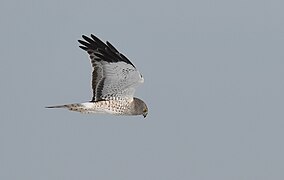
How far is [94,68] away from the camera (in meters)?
38.8

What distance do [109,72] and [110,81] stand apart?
0.29 meters

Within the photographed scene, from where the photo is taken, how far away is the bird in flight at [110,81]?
38219 millimetres

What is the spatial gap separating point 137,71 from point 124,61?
49 centimetres

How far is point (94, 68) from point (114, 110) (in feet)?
4.43

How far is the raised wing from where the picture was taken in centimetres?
3819

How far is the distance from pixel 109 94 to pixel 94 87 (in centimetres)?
42

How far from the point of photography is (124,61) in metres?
38.1

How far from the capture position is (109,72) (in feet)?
127

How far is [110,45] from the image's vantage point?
38031 mm

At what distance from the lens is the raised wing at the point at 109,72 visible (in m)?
38.2

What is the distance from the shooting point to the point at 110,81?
128 ft

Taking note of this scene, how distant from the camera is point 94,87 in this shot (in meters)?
39.3

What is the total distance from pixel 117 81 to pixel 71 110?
4.47 feet

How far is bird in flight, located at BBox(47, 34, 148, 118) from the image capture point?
125 feet
